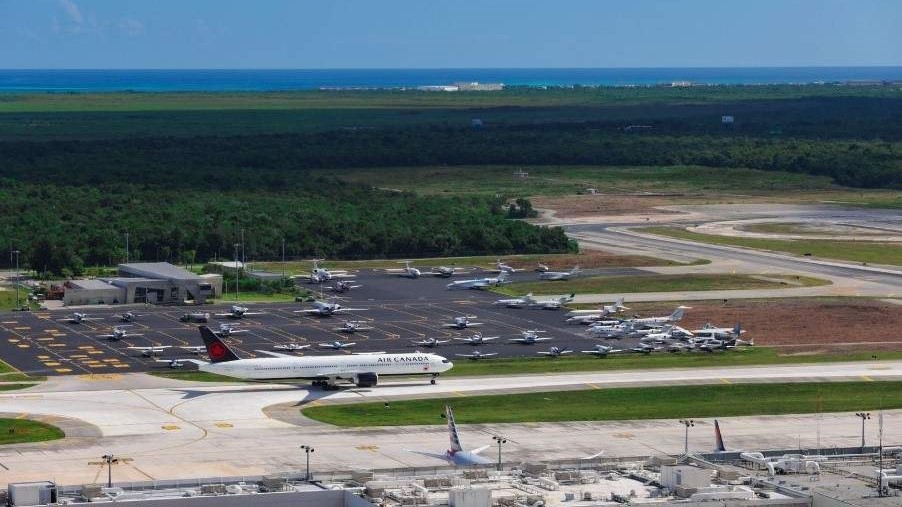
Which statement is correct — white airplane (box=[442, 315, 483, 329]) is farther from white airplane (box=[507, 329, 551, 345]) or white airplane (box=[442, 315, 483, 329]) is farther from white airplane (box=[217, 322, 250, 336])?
white airplane (box=[217, 322, 250, 336])

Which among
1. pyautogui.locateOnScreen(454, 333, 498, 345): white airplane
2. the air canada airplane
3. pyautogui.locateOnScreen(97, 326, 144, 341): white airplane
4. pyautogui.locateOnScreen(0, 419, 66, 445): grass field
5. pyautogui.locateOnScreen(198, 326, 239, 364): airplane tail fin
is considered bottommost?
pyautogui.locateOnScreen(97, 326, 144, 341): white airplane

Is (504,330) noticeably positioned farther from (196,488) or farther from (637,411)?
(196,488)

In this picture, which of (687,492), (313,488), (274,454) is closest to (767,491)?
Answer: (687,492)

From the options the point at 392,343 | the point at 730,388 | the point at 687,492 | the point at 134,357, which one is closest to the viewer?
the point at 687,492

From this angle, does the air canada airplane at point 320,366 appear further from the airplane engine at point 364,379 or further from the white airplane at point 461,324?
the white airplane at point 461,324

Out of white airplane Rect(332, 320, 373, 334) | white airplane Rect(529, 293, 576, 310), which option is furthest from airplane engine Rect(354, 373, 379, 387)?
white airplane Rect(529, 293, 576, 310)

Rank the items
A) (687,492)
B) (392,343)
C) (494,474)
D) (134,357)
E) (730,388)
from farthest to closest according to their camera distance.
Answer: (392,343)
(134,357)
(730,388)
(494,474)
(687,492)

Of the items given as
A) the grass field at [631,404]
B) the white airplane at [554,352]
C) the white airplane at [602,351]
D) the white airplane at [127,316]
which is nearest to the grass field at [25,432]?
the grass field at [631,404]
